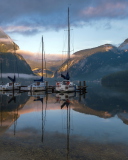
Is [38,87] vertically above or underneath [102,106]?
above

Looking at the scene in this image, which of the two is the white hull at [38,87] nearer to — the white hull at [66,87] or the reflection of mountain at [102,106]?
the white hull at [66,87]

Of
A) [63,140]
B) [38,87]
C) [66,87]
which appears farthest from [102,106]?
[38,87]

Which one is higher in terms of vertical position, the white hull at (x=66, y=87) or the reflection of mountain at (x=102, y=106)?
the white hull at (x=66, y=87)

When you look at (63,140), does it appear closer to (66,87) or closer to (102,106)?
(102,106)

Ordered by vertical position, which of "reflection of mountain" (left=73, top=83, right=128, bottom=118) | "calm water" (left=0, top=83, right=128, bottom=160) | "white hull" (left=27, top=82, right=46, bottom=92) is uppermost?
"white hull" (left=27, top=82, right=46, bottom=92)

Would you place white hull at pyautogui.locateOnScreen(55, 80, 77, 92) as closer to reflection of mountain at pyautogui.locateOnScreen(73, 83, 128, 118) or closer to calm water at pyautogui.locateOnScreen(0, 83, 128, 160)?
reflection of mountain at pyautogui.locateOnScreen(73, 83, 128, 118)

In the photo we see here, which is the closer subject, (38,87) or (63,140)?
(63,140)

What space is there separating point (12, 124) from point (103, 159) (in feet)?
37.5

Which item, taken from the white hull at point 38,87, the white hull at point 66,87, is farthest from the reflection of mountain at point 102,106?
the white hull at point 38,87

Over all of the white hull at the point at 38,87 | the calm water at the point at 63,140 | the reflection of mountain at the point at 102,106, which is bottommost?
the reflection of mountain at the point at 102,106

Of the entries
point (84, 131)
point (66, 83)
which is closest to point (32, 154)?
point (84, 131)

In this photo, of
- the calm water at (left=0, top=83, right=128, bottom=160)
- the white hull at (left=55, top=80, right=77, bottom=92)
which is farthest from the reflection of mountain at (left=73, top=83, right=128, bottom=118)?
the white hull at (left=55, top=80, right=77, bottom=92)

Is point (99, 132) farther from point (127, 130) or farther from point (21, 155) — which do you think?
point (21, 155)

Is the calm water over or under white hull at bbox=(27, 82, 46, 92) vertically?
under
